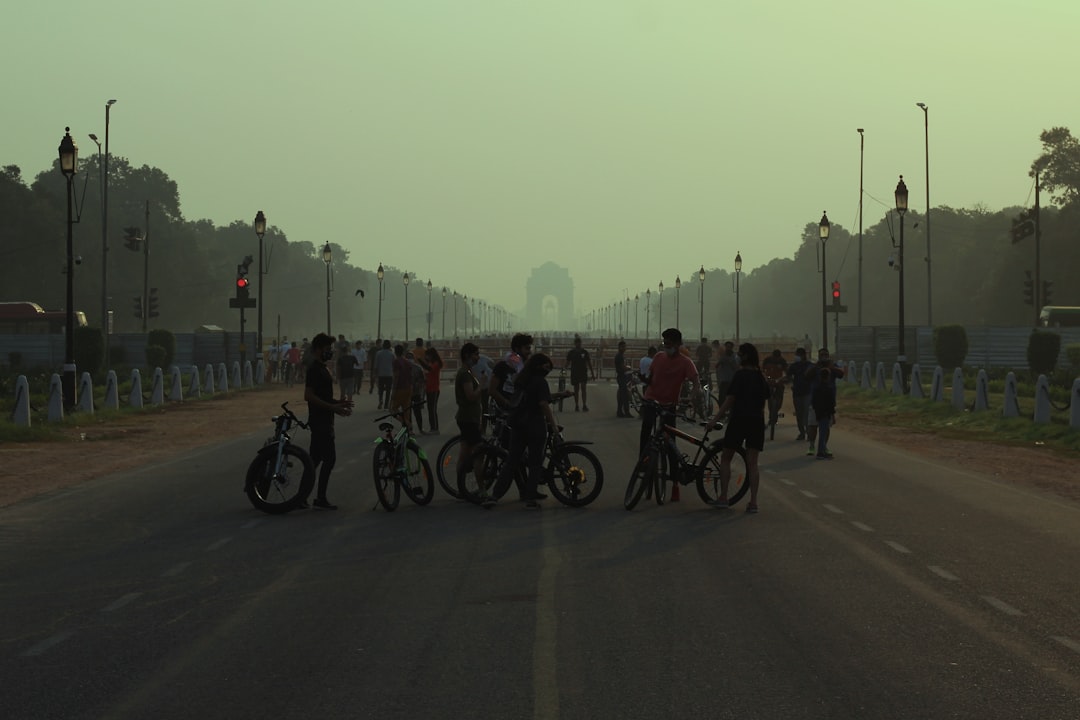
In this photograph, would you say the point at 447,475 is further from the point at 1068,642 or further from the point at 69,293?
the point at 69,293

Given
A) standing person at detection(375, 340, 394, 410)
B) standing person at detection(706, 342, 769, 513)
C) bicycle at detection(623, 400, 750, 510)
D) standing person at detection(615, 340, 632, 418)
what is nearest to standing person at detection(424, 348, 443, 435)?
standing person at detection(375, 340, 394, 410)

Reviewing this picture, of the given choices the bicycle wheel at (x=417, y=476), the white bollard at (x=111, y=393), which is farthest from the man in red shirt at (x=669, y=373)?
the white bollard at (x=111, y=393)

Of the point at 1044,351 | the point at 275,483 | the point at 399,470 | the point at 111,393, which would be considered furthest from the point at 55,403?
the point at 1044,351

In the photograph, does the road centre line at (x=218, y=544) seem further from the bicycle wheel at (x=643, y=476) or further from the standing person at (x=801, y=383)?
the standing person at (x=801, y=383)

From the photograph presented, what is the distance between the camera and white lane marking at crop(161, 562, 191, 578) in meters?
10.6

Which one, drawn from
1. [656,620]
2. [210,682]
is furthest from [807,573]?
[210,682]

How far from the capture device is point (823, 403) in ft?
70.4

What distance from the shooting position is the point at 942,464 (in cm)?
2148

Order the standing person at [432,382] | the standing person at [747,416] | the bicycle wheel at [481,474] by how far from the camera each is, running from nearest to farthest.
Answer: the standing person at [747,416], the bicycle wheel at [481,474], the standing person at [432,382]

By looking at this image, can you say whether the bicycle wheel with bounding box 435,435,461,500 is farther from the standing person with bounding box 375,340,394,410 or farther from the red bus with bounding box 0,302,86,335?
the red bus with bounding box 0,302,86,335

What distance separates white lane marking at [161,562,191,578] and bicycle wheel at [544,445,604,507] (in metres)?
4.83

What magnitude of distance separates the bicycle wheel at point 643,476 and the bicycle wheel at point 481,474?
4.51 ft

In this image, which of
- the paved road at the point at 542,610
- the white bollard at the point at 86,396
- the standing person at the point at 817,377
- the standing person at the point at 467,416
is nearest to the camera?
the paved road at the point at 542,610

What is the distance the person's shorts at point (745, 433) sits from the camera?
48.4 feet
